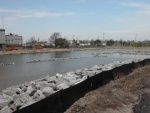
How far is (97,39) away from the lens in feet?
407

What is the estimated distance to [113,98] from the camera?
27.8ft

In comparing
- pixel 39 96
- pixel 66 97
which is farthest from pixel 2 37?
pixel 66 97

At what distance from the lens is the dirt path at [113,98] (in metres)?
7.11

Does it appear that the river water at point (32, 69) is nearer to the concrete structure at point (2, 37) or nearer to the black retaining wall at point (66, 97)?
the black retaining wall at point (66, 97)

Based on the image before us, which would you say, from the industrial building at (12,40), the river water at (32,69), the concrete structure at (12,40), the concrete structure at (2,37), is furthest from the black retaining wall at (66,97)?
the concrete structure at (12,40)

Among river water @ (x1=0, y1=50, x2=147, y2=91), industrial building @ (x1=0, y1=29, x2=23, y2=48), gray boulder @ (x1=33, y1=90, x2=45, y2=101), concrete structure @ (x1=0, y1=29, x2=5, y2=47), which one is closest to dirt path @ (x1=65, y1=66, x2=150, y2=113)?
gray boulder @ (x1=33, y1=90, x2=45, y2=101)

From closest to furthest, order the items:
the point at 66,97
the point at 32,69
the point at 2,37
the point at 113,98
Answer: the point at 66,97 → the point at 113,98 → the point at 32,69 → the point at 2,37

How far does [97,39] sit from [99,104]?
11749 cm

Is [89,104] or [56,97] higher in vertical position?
[56,97]

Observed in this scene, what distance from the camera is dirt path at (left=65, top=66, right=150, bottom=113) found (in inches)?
280

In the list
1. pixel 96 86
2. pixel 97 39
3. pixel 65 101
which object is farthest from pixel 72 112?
pixel 97 39

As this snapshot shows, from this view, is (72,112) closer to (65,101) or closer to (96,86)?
(65,101)

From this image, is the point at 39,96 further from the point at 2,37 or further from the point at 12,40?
the point at 12,40

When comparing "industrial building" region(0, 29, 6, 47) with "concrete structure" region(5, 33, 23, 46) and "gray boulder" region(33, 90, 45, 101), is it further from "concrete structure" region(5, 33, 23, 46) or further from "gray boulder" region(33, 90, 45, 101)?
"gray boulder" region(33, 90, 45, 101)
